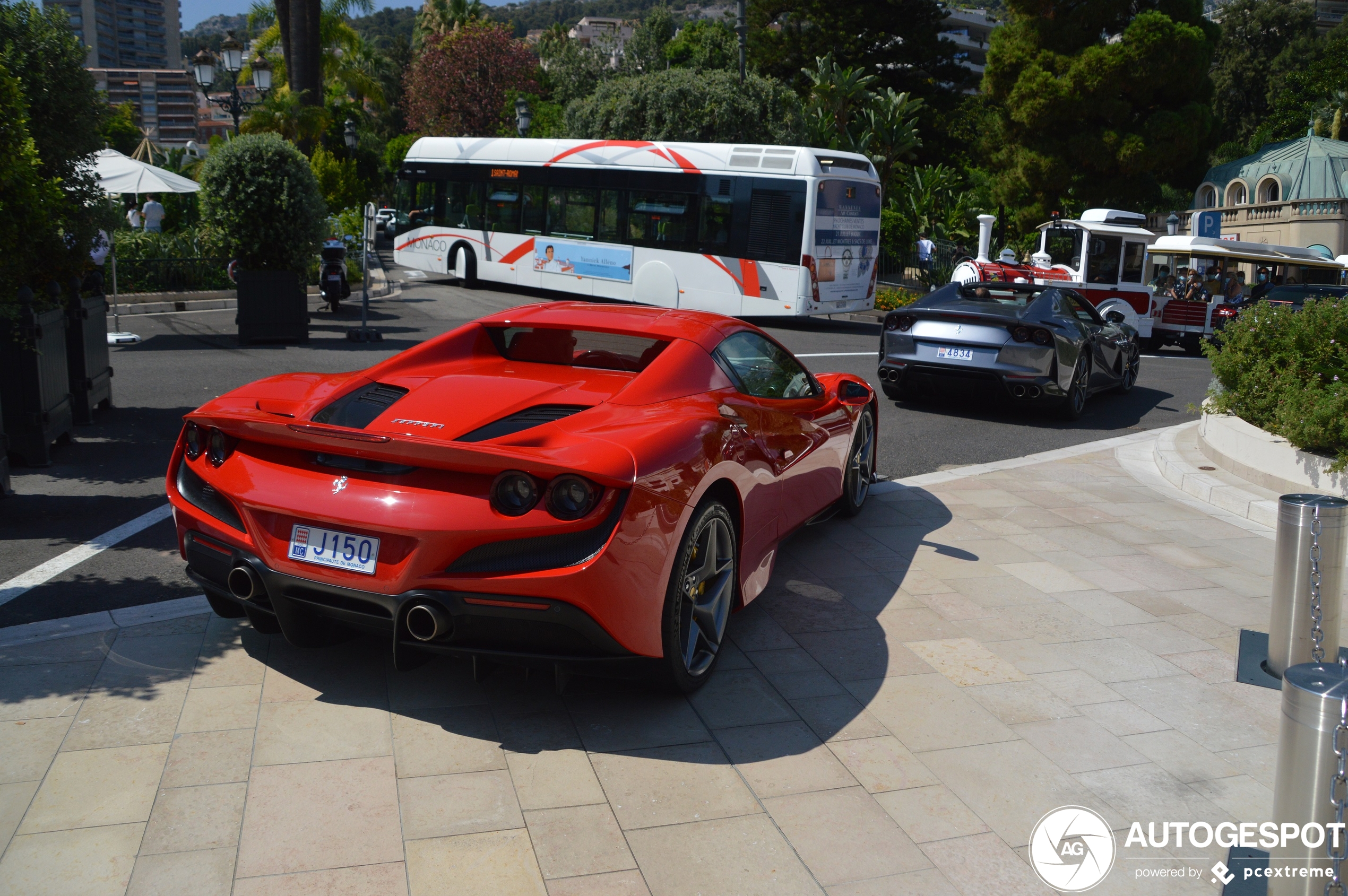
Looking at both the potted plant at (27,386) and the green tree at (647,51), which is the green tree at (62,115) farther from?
the green tree at (647,51)

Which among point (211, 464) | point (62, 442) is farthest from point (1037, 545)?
point (62, 442)

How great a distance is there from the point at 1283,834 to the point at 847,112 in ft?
130

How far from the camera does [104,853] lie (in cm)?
296

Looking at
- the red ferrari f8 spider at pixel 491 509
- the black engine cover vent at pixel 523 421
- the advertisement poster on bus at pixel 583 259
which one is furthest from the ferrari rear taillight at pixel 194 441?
the advertisement poster on bus at pixel 583 259

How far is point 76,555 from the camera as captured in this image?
5668 millimetres

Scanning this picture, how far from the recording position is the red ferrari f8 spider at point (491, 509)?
3.46 metres

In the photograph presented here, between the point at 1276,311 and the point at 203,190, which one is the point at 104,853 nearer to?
the point at 1276,311

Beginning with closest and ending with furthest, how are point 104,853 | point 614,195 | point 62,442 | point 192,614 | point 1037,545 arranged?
1. point 104,853
2. point 192,614
3. point 1037,545
4. point 62,442
5. point 614,195

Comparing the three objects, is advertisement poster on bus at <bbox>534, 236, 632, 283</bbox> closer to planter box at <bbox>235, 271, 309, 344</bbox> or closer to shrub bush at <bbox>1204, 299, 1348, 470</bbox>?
planter box at <bbox>235, 271, 309, 344</bbox>

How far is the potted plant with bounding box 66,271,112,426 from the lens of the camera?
8852 millimetres

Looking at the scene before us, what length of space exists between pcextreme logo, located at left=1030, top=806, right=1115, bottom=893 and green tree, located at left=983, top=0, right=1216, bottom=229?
3600 cm

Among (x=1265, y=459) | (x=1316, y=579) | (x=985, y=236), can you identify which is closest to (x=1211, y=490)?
(x=1265, y=459)

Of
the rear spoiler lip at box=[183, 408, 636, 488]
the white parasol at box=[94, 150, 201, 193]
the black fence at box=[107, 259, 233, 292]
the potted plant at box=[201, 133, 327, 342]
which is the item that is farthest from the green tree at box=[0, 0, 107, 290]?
the black fence at box=[107, 259, 233, 292]

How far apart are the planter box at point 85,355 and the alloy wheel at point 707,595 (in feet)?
21.6
